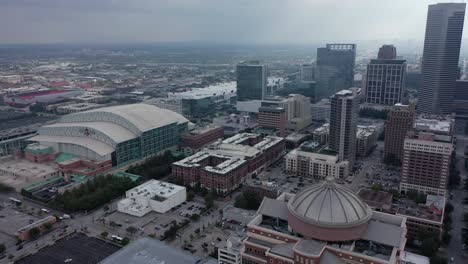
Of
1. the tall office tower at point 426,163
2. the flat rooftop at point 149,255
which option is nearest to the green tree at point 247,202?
the flat rooftop at point 149,255

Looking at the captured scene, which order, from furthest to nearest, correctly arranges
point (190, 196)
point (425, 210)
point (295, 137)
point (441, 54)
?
point (441, 54), point (295, 137), point (190, 196), point (425, 210)

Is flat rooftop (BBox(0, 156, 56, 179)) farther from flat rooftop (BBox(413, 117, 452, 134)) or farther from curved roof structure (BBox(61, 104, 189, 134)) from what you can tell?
flat rooftop (BBox(413, 117, 452, 134))

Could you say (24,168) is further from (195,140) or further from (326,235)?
(326,235)

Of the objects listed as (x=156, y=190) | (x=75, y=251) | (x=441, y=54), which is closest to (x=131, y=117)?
(x=156, y=190)

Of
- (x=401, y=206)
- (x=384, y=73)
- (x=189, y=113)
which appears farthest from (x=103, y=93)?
(x=401, y=206)

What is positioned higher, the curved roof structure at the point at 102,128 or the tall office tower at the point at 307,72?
the tall office tower at the point at 307,72

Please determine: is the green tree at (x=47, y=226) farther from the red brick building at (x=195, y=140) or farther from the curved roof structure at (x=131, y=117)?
the red brick building at (x=195, y=140)
